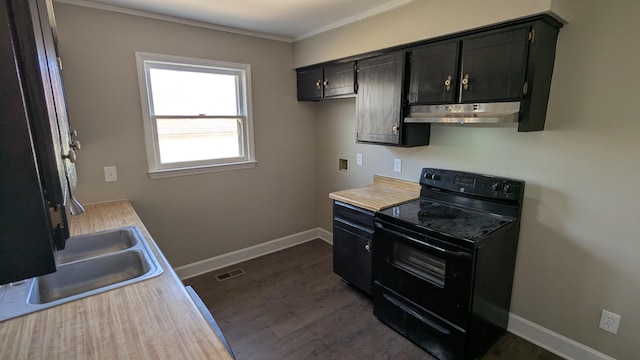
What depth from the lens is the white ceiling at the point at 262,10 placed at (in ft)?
7.86

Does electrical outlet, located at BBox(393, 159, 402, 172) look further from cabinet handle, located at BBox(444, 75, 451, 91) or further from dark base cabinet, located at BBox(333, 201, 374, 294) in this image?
cabinet handle, located at BBox(444, 75, 451, 91)

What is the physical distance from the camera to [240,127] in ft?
11.0

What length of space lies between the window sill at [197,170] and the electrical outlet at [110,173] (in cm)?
27

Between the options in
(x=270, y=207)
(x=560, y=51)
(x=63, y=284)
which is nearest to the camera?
(x=63, y=284)

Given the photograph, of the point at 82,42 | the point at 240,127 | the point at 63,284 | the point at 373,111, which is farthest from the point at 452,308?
the point at 82,42

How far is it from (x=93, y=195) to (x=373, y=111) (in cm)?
250

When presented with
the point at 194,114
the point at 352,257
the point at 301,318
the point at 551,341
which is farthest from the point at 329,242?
the point at 551,341

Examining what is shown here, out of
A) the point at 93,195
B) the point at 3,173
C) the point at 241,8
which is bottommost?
the point at 93,195

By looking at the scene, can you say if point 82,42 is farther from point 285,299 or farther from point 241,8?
point 285,299

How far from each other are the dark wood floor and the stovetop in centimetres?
90

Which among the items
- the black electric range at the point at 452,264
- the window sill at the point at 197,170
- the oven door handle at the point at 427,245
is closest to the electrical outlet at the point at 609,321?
the black electric range at the point at 452,264

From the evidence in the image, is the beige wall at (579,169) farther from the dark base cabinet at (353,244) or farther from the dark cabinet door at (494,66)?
the dark base cabinet at (353,244)

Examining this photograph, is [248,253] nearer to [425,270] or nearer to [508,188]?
[425,270]

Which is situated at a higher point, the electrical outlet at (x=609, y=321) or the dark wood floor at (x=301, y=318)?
the electrical outlet at (x=609, y=321)
